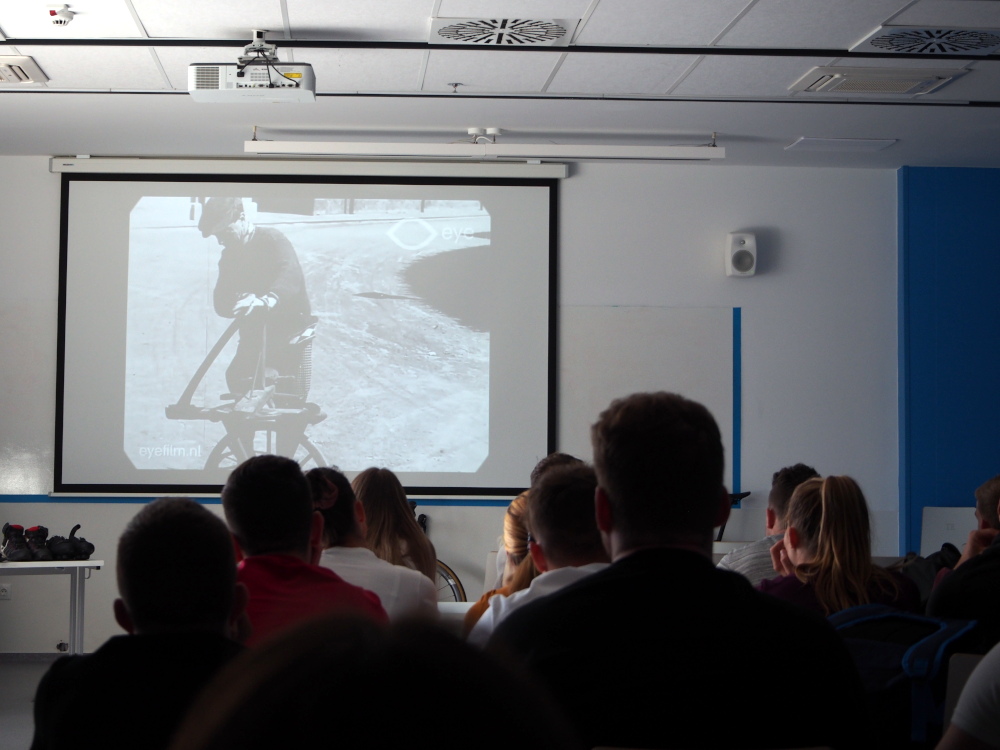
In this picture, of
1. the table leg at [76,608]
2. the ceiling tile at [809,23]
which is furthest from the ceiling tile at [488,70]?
the table leg at [76,608]

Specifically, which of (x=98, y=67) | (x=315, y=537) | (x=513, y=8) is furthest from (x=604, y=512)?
(x=98, y=67)

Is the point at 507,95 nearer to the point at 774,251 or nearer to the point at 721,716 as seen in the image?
the point at 774,251

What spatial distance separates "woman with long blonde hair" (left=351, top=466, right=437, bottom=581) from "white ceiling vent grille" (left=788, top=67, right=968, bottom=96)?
2.88 metres

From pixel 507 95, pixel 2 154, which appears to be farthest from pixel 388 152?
pixel 2 154

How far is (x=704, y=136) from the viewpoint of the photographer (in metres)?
5.42

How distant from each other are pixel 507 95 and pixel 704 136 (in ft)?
4.45

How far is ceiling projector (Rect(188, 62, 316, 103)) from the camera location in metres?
3.84

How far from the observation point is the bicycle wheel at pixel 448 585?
5.59 meters

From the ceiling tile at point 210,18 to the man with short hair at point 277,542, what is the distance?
2.34 meters

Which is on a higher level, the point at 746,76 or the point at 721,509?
the point at 746,76

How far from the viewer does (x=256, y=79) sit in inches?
152

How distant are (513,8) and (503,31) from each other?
23 cm

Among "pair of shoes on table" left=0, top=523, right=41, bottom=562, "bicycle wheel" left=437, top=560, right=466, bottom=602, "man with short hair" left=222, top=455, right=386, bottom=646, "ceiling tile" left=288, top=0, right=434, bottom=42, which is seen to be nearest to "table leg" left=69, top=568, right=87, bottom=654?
"pair of shoes on table" left=0, top=523, right=41, bottom=562

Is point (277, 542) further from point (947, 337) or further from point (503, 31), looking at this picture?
point (947, 337)
